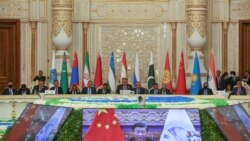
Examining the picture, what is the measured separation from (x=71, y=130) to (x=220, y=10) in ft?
51.5

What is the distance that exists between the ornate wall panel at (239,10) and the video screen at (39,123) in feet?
47.7

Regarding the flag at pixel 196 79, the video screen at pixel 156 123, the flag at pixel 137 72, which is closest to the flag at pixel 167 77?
the flag at pixel 196 79

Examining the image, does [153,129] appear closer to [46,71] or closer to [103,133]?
[103,133]

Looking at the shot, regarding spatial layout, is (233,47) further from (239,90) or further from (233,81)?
(239,90)

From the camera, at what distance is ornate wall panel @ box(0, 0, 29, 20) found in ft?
96.5

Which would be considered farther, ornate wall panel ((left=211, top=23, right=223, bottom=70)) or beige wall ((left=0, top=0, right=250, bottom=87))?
ornate wall panel ((left=211, top=23, right=223, bottom=70))

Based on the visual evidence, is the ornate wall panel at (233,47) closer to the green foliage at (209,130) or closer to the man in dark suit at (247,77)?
the man in dark suit at (247,77)

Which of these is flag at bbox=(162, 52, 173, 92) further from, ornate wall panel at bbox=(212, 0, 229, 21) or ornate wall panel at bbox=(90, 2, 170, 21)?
ornate wall panel at bbox=(212, 0, 229, 21)

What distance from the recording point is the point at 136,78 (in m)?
28.3

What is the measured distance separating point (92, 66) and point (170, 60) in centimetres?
246

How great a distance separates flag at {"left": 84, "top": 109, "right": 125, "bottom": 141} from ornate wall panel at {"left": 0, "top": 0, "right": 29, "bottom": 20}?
15.0 meters

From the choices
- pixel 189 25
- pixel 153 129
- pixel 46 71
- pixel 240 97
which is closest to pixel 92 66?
pixel 46 71

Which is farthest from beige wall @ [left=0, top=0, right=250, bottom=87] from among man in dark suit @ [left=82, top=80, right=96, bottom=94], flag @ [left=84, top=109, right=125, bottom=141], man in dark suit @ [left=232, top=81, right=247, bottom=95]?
flag @ [left=84, top=109, right=125, bottom=141]

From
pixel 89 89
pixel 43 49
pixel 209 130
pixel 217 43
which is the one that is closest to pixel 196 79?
pixel 217 43
